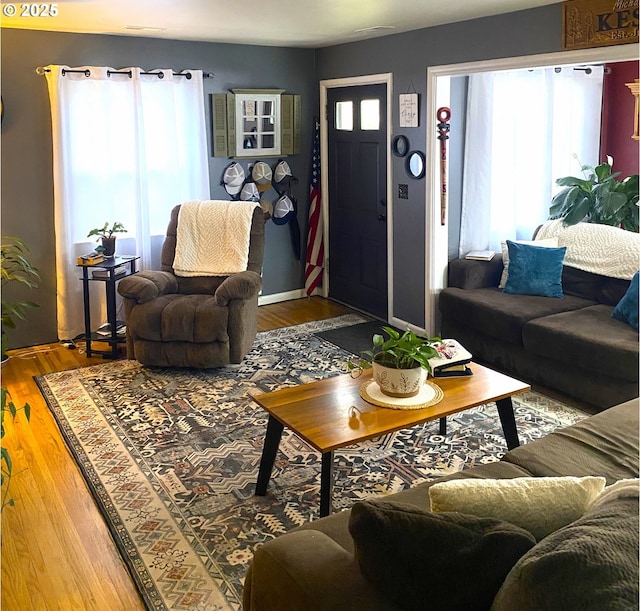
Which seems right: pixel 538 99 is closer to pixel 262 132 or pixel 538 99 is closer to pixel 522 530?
pixel 262 132

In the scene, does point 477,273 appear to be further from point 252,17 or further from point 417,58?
point 252,17

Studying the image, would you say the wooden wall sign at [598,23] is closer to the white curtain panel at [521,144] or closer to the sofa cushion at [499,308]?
the white curtain panel at [521,144]

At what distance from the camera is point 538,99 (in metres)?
5.38

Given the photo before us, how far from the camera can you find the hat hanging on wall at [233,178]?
5758mm

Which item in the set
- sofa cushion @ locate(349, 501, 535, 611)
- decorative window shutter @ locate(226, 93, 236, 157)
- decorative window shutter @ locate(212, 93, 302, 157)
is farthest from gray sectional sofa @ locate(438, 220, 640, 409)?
sofa cushion @ locate(349, 501, 535, 611)

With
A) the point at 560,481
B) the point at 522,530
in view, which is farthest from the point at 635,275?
the point at 522,530

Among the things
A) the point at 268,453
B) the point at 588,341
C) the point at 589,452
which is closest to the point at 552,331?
the point at 588,341

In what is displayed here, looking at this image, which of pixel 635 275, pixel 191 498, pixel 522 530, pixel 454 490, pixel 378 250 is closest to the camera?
pixel 522 530

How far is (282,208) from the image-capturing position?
19.9ft

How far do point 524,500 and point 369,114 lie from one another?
438 centimetres

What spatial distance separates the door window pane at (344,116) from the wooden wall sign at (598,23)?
222cm

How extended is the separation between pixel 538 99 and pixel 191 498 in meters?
4.04

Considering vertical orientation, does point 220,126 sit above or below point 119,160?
above

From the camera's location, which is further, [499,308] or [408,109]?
[408,109]
